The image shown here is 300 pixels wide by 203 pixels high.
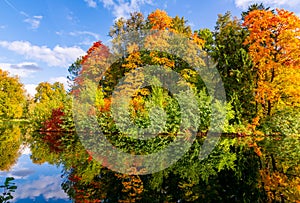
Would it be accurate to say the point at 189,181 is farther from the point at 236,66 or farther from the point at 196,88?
the point at 236,66

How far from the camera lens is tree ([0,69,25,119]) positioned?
1545 inches

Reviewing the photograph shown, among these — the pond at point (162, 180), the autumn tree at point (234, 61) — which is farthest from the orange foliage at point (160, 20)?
the pond at point (162, 180)

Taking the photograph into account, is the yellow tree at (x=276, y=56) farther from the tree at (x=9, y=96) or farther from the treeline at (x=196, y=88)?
the tree at (x=9, y=96)

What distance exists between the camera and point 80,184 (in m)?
6.47

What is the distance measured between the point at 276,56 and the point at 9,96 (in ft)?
119

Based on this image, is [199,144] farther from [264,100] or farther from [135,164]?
[264,100]

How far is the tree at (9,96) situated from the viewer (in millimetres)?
39241

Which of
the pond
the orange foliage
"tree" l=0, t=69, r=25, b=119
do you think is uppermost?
the orange foliage

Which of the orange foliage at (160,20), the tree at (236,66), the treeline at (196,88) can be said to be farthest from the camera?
the orange foliage at (160,20)

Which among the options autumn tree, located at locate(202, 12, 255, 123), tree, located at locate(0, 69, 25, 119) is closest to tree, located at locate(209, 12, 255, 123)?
autumn tree, located at locate(202, 12, 255, 123)

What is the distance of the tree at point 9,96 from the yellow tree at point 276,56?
1358 inches

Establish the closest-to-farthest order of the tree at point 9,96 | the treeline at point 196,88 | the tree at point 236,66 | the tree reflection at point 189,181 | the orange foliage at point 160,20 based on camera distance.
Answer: the tree reflection at point 189,181, the treeline at point 196,88, the tree at point 236,66, the orange foliage at point 160,20, the tree at point 9,96

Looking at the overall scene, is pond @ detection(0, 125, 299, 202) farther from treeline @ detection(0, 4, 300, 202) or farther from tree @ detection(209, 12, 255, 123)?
tree @ detection(209, 12, 255, 123)

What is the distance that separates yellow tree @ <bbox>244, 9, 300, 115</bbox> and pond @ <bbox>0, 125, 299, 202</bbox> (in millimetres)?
8616
